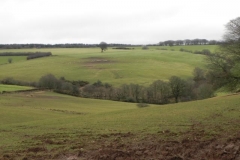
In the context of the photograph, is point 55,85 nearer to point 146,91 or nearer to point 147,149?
point 146,91

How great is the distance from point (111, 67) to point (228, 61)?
8283cm

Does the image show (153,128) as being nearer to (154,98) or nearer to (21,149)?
(21,149)

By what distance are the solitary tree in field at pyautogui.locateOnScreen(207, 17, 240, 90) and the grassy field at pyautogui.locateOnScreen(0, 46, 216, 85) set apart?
53.1 metres

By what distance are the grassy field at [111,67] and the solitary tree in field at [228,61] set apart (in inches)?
2092

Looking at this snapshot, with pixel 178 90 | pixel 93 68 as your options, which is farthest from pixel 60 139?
pixel 93 68

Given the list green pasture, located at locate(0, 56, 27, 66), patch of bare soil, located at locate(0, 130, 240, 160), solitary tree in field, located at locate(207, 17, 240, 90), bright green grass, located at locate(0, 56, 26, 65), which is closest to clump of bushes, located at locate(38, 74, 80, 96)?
solitary tree in field, located at locate(207, 17, 240, 90)

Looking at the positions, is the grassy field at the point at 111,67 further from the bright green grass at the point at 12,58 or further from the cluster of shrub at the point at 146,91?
the cluster of shrub at the point at 146,91

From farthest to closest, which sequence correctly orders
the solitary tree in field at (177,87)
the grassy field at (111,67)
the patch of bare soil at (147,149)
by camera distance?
the grassy field at (111,67) → the solitary tree in field at (177,87) → the patch of bare soil at (147,149)

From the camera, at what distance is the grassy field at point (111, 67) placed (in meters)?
106

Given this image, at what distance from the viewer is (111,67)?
120688 mm

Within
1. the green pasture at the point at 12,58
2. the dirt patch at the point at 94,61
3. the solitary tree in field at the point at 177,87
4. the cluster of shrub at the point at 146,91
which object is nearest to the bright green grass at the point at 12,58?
the green pasture at the point at 12,58

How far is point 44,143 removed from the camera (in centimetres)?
1900

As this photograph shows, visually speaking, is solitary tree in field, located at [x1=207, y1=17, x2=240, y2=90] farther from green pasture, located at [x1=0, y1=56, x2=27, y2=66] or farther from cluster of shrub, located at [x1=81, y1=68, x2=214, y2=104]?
green pasture, located at [x1=0, y1=56, x2=27, y2=66]

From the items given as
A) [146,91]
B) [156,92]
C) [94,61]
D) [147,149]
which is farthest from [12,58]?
[147,149]
